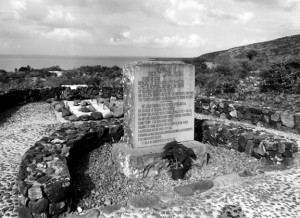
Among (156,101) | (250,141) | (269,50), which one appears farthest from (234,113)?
(269,50)

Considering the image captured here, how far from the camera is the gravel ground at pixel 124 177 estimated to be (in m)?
5.18

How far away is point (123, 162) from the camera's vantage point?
5.97 m

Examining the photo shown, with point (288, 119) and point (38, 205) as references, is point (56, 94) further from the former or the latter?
point (38, 205)

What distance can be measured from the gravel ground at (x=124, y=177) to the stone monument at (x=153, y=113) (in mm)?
259

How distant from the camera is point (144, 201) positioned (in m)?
4.77

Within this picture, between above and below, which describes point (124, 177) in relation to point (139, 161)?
below

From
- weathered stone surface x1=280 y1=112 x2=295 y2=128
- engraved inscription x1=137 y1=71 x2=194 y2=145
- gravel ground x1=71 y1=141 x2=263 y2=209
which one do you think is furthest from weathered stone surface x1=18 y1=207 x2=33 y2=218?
weathered stone surface x1=280 y1=112 x2=295 y2=128

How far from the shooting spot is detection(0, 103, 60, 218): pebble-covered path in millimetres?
5070

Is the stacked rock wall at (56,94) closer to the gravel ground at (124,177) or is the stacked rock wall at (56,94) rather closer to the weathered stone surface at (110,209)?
the gravel ground at (124,177)

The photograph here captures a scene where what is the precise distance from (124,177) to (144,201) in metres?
1.24

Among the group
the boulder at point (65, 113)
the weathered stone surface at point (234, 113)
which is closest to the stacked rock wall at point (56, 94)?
the boulder at point (65, 113)

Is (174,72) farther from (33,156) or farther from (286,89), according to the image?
(286,89)

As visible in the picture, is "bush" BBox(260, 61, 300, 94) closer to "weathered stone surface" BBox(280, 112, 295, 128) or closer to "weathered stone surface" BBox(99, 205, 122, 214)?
"weathered stone surface" BBox(280, 112, 295, 128)

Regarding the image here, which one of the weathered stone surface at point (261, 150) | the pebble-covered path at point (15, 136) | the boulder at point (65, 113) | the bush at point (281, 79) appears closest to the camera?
the pebble-covered path at point (15, 136)
